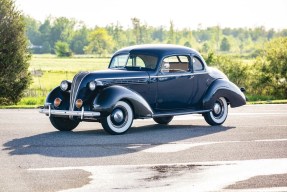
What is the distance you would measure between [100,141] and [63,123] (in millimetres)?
2095

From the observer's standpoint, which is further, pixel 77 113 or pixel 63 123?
pixel 63 123

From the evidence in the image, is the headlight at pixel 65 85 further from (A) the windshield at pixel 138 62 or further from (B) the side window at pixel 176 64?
(B) the side window at pixel 176 64

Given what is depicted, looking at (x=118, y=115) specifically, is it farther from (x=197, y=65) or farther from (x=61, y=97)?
(x=197, y=65)

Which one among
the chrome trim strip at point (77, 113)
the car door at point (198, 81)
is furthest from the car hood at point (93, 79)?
the car door at point (198, 81)

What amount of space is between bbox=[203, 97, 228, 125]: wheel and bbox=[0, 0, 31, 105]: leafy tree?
23.5 meters

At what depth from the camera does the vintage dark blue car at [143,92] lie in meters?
14.0

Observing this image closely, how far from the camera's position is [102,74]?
557 inches

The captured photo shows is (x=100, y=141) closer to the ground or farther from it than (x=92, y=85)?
closer to the ground

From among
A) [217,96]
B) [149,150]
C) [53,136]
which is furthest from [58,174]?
[217,96]

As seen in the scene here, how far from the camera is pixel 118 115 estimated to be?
14125mm

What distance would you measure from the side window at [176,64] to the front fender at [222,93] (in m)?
0.76

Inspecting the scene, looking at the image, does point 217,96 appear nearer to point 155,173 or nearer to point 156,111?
point 156,111

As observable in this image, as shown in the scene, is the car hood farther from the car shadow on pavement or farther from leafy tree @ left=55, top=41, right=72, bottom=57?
leafy tree @ left=55, top=41, right=72, bottom=57

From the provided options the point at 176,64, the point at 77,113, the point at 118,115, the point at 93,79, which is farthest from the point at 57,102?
the point at 176,64
